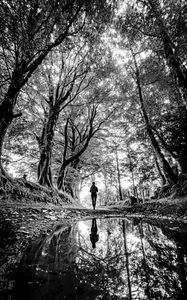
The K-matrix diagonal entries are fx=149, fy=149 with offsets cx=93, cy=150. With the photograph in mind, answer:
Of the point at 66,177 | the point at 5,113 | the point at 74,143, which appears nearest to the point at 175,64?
the point at 5,113

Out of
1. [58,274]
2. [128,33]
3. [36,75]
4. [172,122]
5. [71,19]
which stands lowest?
[58,274]

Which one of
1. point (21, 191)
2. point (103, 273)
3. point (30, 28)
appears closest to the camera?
point (103, 273)

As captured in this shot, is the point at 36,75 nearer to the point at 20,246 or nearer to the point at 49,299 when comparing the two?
the point at 20,246

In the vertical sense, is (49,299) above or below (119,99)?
below

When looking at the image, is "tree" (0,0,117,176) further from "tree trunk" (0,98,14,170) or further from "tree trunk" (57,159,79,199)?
"tree trunk" (57,159,79,199)

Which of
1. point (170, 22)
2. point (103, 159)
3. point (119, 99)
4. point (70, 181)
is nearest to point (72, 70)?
point (119, 99)

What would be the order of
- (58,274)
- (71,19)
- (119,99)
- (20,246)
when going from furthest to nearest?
(119,99), (71,19), (20,246), (58,274)

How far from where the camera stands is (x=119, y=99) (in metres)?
→ 11.3

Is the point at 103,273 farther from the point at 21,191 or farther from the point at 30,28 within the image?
the point at 30,28

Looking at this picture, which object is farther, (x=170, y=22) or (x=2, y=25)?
(x=170, y=22)

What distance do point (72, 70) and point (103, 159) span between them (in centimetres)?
1117

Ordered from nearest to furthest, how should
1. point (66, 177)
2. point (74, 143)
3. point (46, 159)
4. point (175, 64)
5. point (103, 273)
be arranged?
point (103, 273) < point (175, 64) < point (46, 159) < point (66, 177) < point (74, 143)

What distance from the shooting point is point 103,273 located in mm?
1004

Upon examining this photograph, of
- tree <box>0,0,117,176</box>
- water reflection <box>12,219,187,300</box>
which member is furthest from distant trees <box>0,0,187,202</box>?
water reflection <box>12,219,187,300</box>
